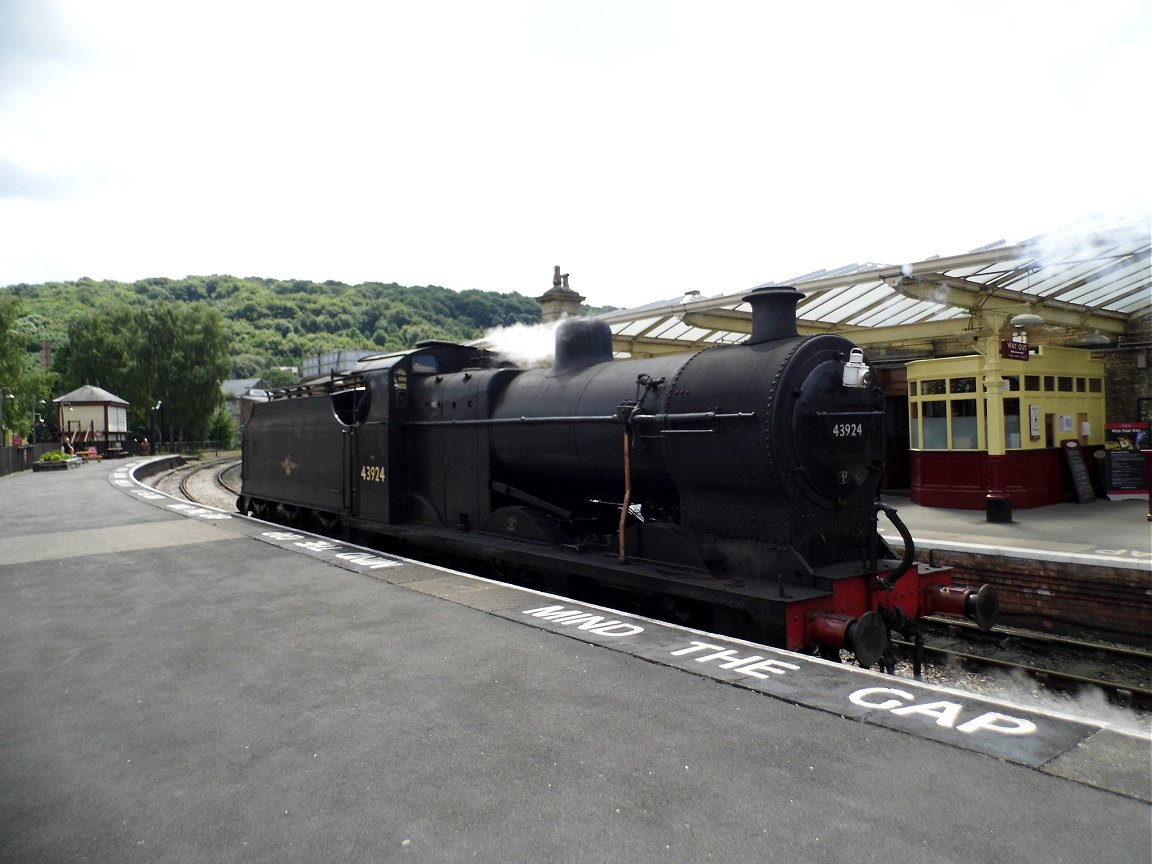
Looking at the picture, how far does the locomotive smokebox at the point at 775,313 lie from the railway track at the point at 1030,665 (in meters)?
2.99

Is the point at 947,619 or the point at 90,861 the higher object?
the point at 90,861

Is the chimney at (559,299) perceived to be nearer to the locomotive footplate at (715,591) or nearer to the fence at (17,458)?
the locomotive footplate at (715,591)

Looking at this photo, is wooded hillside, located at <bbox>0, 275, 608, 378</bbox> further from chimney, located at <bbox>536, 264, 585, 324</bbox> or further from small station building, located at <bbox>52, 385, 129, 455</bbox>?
chimney, located at <bbox>536, 264, 585, 324</bbox>

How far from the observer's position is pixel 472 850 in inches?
111

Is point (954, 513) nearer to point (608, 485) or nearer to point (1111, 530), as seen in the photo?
point (1111, 530)

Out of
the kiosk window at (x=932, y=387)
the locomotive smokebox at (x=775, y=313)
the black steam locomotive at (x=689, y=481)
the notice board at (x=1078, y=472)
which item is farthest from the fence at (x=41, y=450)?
the notice board at (x=1078, y=472)

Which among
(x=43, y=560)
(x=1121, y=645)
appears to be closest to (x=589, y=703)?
(x=1121, y=645)

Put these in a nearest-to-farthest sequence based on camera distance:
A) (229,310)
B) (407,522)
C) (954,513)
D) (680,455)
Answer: (680,455) → (407,522) → (954,513) → (229,310)

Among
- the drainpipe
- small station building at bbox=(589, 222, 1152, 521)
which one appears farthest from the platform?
the drainpipe

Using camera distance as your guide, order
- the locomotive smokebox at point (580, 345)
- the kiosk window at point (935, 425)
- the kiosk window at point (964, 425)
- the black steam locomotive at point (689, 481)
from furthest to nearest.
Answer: the kiosk window at point (935, 425), the kiosk window at point (964, 425), the locomotive smokebox at point (580, 345), the black steam locomotive at point (689, 481)

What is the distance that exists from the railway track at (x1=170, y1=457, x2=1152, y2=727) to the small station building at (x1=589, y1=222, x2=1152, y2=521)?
4.60 m

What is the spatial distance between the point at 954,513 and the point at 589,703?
38.1ft

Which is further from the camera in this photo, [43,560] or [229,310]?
[229,310]

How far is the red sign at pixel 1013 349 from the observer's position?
41.3 feet
